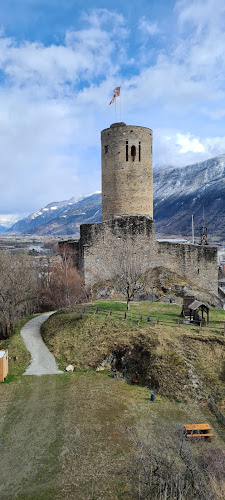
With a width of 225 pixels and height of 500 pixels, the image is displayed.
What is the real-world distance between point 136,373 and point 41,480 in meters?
9.30

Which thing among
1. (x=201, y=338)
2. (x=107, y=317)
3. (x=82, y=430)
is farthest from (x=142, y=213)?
Result: (x=82, y=430)

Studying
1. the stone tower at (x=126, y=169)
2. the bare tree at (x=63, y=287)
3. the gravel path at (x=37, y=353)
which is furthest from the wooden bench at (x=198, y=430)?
the stone tower at (x=126, y=169)

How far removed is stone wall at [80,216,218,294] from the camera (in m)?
33.9

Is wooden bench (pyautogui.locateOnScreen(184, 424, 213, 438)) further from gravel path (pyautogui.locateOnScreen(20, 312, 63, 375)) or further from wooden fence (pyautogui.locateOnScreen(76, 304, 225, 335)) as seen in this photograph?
gravel path (pyautogui.locateOnScreen(20, 312, 63, 375))

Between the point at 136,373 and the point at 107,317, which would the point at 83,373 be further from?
the point at 107,317

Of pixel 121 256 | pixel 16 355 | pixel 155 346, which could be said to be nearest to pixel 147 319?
pixel 155 346

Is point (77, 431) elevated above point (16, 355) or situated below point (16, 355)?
below

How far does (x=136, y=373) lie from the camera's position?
20906 millimetres

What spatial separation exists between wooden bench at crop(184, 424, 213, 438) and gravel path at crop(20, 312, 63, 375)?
369 inches

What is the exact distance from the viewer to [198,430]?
15359mm

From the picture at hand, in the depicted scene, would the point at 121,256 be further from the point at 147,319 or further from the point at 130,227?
the point at 147,319

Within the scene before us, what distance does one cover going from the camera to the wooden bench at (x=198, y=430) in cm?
1495

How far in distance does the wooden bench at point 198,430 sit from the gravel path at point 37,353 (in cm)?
938

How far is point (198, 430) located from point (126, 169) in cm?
2598
